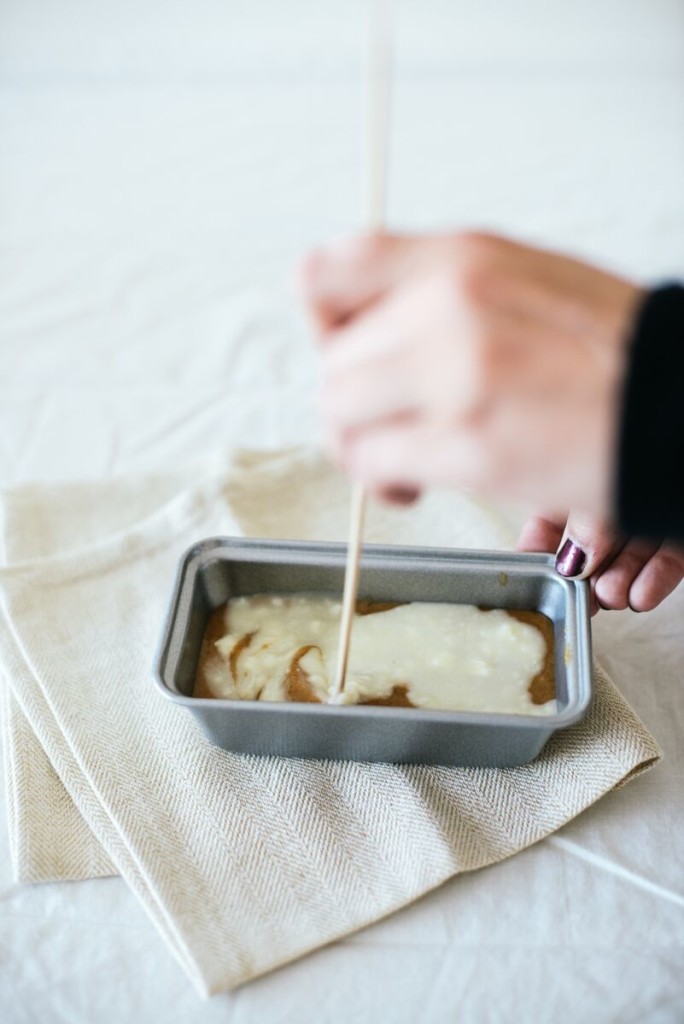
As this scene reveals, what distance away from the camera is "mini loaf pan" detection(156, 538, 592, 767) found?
691 mm

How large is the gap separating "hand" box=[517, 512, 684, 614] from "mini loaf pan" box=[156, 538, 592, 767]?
2 centimetres

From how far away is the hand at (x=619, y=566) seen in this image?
0.78 meters

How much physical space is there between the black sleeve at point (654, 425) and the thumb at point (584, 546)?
27cm

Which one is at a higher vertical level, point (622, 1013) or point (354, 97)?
point (354, 97)

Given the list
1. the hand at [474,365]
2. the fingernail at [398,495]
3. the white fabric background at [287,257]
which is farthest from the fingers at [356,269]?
the white fabric background at [287,257]

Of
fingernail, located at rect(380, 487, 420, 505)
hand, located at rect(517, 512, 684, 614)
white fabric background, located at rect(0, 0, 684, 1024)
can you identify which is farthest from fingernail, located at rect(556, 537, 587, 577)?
fingernail, located at rect(380, 487, 420, 505)

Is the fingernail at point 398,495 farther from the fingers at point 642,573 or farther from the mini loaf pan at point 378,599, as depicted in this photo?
the fingers at point 642,573

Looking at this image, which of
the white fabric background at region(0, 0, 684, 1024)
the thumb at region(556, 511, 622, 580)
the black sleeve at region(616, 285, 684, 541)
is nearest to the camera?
the black sleeve at region(616, 285, 684, 541)

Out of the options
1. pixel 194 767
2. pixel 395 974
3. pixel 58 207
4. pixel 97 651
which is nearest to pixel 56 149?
pixel 58 207

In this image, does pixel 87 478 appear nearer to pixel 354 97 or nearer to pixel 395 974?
pixel 395 974

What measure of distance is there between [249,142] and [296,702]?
1.29m

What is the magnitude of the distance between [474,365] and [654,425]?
0.32 feet

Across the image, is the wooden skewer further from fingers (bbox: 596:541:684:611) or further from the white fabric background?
the white fabric background

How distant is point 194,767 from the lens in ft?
2.51
